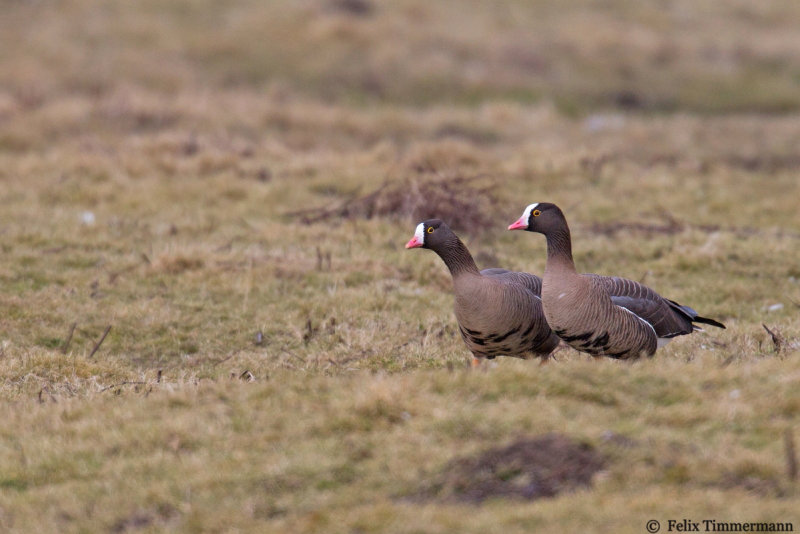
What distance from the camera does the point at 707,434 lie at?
6.12 meters

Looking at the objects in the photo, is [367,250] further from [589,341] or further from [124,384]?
[589,341]

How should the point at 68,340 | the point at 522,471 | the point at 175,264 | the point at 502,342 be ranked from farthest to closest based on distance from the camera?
the point at 175,264 → the point at 68,340 → the point at 502,342 → the point at 522,471

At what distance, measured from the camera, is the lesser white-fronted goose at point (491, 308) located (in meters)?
7.77

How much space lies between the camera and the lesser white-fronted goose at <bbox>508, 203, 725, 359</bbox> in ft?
24.5

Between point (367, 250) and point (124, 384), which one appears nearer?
point (124, 384)

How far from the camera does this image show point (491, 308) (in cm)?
775

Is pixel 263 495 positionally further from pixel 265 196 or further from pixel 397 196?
pixel 265 196

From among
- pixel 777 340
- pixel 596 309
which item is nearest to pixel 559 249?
pixel 596 309

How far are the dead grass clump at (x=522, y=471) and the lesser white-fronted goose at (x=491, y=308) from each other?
6.42ft

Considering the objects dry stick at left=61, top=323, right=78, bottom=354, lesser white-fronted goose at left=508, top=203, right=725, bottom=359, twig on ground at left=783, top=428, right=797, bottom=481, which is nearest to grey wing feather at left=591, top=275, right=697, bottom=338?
lesser white-fronted goose at left=508, top=203, right=725, bottom=359

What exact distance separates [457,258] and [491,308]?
62 centimetres

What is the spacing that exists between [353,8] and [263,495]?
21.9m

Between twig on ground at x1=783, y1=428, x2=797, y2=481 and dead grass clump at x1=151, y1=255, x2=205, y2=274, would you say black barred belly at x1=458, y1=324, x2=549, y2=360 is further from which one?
dead grass clump at x1=151, y1=255, x2=205, y2=274

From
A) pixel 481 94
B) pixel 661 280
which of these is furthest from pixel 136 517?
pixel 481 94
